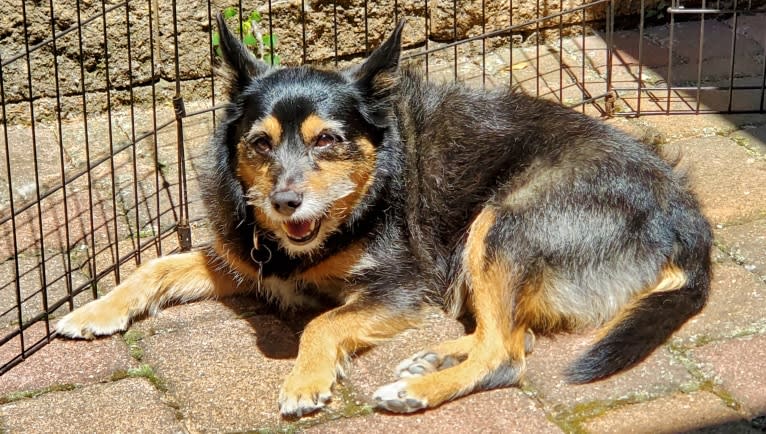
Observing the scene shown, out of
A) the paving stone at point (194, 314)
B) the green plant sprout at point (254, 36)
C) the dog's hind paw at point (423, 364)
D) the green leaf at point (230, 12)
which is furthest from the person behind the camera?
the green leaf at point (230, 12)

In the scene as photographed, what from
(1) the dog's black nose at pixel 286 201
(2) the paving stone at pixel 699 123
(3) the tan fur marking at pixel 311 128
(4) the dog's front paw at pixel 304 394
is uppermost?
(3) the tan fur marking at pixel 311 128

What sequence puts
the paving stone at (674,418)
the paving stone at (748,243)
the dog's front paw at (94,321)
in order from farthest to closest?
the paving stone at (748,243) < the dog's front paw at (94,321) < the paving stone at (674,418)

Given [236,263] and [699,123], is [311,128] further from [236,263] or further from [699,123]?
[699,123]

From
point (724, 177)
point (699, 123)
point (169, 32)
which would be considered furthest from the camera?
point (169, 32)

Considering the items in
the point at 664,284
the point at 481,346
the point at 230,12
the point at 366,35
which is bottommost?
the point at 481,346

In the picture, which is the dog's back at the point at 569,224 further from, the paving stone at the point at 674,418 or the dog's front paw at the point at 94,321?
the dog's front paw at the point at 94,321

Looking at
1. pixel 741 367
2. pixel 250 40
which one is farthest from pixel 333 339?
pixel 250 40

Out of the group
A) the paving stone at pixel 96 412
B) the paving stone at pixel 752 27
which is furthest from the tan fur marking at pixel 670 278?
the paving stone at pixel 752 27

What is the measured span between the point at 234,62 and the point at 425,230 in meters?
1.08

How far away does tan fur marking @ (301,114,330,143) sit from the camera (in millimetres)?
4391

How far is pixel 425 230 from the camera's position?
485 cm

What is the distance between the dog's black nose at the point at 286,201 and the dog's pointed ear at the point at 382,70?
0.62 metres

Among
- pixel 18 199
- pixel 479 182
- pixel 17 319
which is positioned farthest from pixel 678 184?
pixel 18 199

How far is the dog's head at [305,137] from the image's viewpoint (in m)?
4.34
